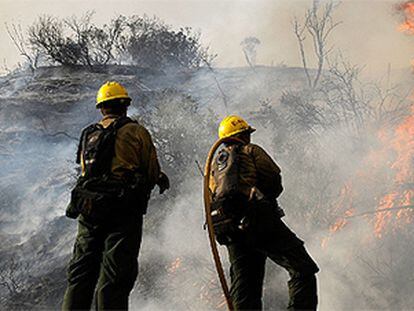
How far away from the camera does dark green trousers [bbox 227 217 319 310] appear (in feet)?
12.9

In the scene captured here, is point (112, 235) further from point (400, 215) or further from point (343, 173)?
point (343, 173)

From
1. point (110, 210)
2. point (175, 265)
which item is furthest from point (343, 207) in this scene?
point (110, 210)

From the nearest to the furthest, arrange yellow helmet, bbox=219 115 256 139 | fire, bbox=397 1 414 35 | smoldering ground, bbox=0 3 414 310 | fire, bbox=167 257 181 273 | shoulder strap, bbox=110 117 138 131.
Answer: shoulder strap, bbox=110 117 138 131 → yellow helmet, bbox=219 115 256 139 → smoldering ground, bbox=0 3 414 310 → fire, bbox=167 257 181 273 → fire, bbox=397 1 414 35

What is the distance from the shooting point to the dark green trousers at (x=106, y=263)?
11.5 ft

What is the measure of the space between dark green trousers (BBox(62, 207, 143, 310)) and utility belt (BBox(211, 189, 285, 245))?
0.69 m

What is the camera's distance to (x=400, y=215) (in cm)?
601

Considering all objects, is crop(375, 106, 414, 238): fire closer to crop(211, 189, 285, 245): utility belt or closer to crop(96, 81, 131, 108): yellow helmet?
crop(211, 189, 285, 245): utility belt

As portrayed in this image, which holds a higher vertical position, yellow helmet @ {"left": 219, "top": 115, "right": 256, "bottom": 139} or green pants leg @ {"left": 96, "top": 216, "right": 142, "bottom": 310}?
yellow helmet @ {"left": 219, "top": 115, "right": 256, "bottom": 139}

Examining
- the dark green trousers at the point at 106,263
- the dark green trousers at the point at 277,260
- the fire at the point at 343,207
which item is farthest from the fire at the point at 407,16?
the dark green trousers at the point at 106,263

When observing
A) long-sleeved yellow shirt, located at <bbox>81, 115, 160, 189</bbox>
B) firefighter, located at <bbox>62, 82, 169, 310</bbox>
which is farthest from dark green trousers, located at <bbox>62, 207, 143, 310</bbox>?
long-sleeved yellow shirt, located at <bbox>81, 115, 160, 189</bbox>

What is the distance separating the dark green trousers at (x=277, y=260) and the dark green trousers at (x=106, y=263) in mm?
868

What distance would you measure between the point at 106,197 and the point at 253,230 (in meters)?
1.13

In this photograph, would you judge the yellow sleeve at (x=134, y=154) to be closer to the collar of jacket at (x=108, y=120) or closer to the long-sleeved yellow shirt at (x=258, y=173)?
the collar of jacket at (x=108, y=120)

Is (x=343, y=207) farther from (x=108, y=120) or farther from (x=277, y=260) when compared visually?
(x=108, y=120)
